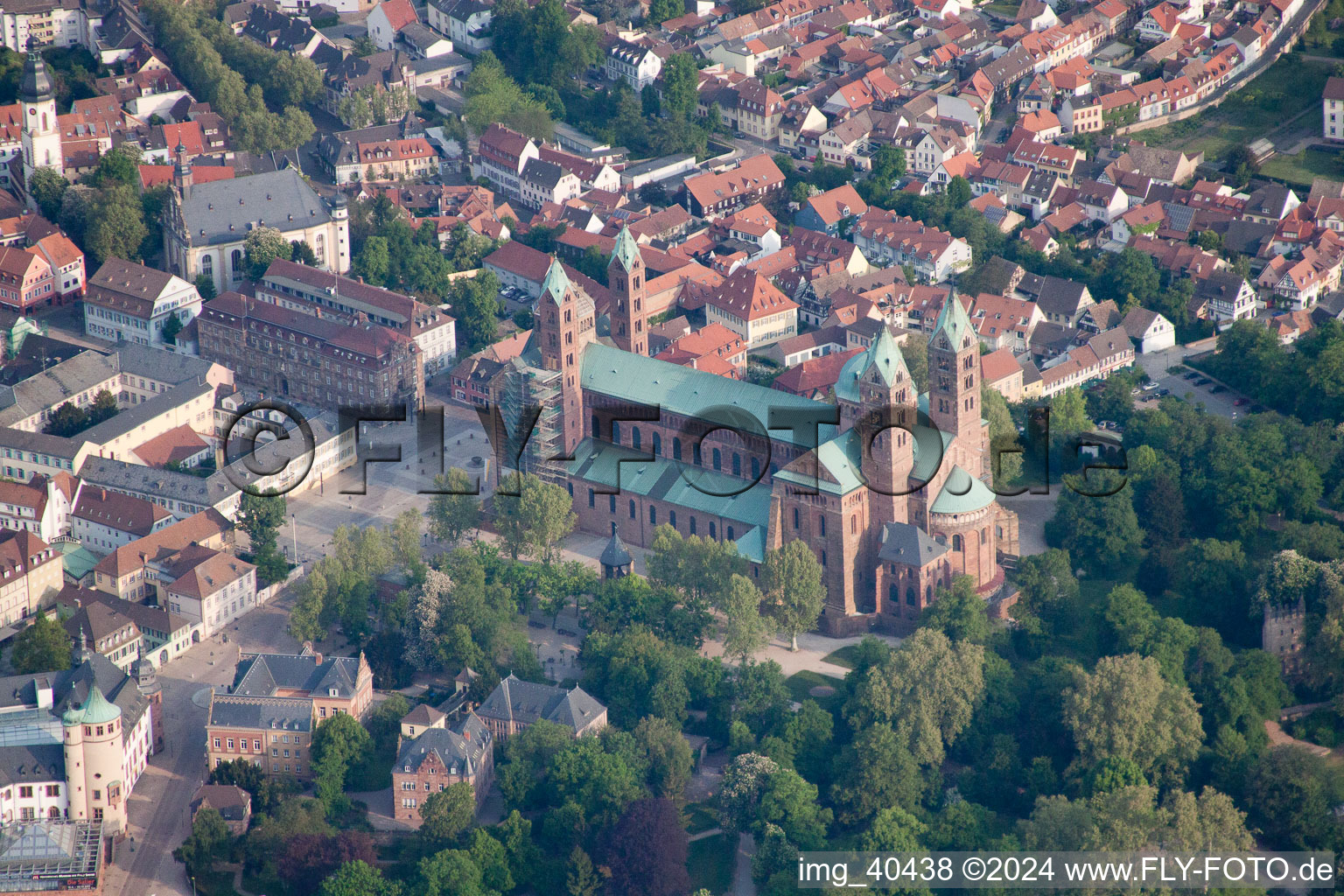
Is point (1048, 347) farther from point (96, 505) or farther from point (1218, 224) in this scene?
point (96, 505)

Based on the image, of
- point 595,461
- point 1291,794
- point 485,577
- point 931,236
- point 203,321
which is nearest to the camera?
point 1291,794

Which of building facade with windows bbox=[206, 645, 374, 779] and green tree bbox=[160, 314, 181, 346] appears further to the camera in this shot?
green tree bbox=[160, 314, 181, 346]

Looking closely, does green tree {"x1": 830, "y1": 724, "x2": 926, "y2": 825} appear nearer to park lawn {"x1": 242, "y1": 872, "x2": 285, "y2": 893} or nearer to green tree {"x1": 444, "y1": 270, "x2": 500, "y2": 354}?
park lawn {"x1": 242, "y1": 872, "x2": 285, "y2": 893}

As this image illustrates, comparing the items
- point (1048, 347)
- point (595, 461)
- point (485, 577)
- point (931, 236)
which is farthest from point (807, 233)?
point (485, 577)

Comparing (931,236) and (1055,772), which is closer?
(1055,772)

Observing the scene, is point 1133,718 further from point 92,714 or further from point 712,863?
point 92,714

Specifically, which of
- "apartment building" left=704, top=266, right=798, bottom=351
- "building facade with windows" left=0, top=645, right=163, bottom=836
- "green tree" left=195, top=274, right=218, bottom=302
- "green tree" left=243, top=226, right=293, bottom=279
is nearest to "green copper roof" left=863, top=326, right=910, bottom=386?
"apartment building" left=704, top=266, right=798, bottom=351

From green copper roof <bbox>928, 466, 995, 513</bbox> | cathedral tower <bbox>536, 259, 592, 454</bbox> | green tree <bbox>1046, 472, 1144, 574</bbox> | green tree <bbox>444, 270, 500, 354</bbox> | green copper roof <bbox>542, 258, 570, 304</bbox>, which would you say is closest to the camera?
green copper roof <bbox>928, 466, 995, 513</bbox>
